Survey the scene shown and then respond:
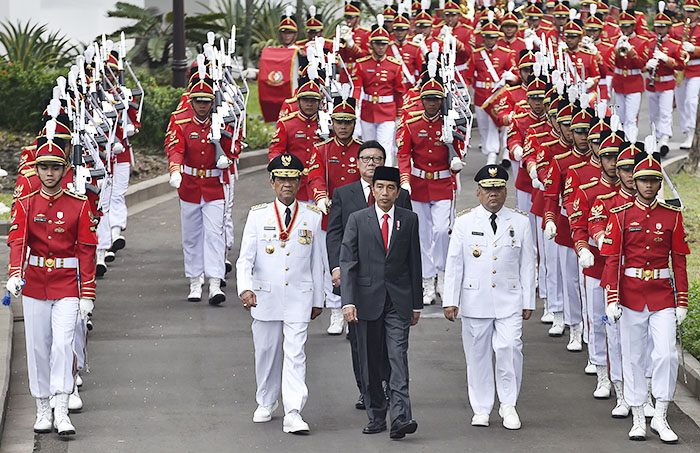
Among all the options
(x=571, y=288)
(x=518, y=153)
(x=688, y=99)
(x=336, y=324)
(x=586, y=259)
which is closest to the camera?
(x=586, y=259)

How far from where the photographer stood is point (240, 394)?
11805 millimetres

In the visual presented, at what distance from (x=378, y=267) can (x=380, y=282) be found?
0.38 ft

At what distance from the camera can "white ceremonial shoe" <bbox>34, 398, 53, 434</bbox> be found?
10789mm

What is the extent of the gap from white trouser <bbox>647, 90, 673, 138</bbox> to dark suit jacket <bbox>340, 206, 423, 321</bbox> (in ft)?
39.0

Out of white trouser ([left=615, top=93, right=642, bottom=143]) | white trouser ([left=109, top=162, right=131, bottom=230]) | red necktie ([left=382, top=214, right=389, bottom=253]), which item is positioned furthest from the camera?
white trouser ([left=615, top=93, right=642, bottom=143])

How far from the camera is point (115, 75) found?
17.3 m

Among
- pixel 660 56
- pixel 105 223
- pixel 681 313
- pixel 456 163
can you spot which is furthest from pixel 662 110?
pixel 681 313

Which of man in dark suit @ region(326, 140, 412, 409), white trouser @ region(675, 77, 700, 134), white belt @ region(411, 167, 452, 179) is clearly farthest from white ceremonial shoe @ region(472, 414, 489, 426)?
white trouser @ region(675, 77, 700, 134)

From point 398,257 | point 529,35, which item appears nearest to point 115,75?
point 529,35

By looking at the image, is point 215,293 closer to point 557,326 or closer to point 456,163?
point 456,163

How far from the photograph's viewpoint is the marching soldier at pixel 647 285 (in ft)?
35.3

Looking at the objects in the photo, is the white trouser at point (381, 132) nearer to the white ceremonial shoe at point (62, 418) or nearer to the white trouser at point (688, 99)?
the white trouser at point (688, 99)

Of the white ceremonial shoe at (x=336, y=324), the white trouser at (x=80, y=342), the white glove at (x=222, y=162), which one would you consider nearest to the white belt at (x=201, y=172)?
the white glove at (x=222, y=162)

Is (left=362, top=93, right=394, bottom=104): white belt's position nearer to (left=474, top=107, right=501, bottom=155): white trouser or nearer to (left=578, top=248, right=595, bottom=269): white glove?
(left=474, top=107, right=501, bottom=155): white trouser
